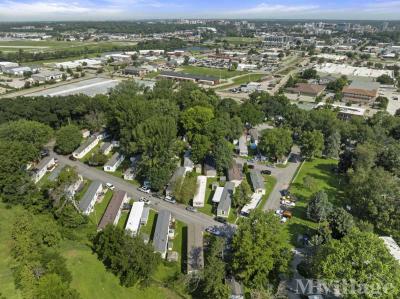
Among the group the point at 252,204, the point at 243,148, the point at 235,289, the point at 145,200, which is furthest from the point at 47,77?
the point at 235,289

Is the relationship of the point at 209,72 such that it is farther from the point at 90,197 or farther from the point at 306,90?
the point at 90,197

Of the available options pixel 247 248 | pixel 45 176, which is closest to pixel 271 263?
pixel 247 248

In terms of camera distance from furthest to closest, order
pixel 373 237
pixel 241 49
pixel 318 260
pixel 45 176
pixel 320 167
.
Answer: pixel 241 49 → pixel 320 167 → pixel 45 176 → pixel 318 260 → pixel 373 237

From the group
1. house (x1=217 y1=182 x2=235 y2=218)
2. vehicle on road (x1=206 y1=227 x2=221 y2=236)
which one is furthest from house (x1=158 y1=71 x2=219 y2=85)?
vehicle on road (x1=206 y1=227 x2=221 y2=236)

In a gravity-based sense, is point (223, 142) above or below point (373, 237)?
below

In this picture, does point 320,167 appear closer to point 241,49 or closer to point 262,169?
point 262,169

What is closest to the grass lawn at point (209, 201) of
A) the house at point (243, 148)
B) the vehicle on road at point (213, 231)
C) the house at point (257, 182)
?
the vehicle on road at point (213, 231)

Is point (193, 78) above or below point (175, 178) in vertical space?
below
